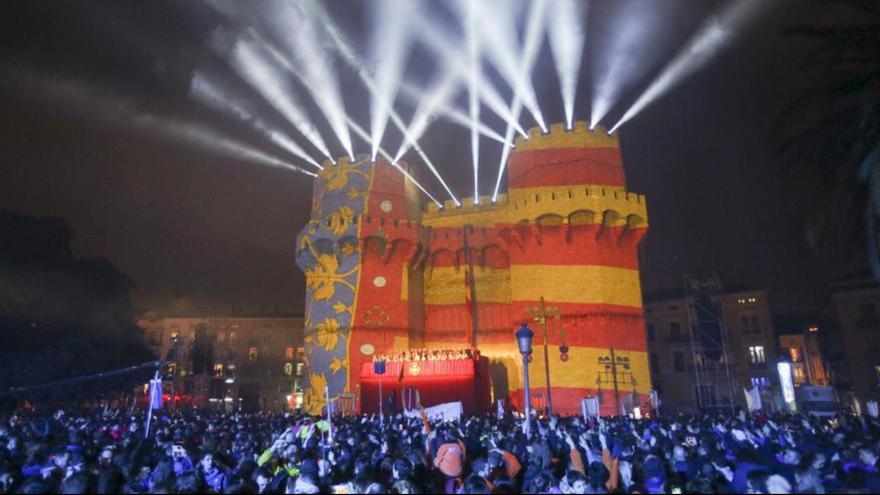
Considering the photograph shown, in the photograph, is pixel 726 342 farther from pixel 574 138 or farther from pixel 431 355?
pixel 431 355

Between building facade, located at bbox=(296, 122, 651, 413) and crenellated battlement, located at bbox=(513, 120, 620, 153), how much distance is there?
0.24ft

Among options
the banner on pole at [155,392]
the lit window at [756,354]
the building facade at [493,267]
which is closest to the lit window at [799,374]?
the lit window at [756,354]

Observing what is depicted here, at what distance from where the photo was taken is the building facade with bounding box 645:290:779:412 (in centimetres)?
4850

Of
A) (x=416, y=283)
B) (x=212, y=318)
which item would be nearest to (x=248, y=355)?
(x=212, y=318)

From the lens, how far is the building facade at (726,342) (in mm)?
48500

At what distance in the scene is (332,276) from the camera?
34688 mm

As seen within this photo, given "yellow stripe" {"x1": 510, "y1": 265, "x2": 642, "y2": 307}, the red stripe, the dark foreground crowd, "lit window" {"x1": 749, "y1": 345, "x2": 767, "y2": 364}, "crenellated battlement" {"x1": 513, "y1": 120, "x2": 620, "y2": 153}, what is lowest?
the dark foreground crowd

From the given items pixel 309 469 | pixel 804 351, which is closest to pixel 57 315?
pixel 309 469

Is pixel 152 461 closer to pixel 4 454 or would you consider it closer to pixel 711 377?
pixel 4 454

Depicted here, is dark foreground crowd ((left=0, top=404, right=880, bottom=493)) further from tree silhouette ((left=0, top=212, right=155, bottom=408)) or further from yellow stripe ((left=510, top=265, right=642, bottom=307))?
tree silhouette ((left=0, top=212, right=155, bottom=408))

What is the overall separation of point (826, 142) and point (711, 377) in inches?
1614

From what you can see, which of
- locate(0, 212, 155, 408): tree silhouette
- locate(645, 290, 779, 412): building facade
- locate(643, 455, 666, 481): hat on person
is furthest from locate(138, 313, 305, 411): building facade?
locate(643, 455, 666, 481): hat on person

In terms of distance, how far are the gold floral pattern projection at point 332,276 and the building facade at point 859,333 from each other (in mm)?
36421

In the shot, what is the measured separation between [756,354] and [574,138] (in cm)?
2910
